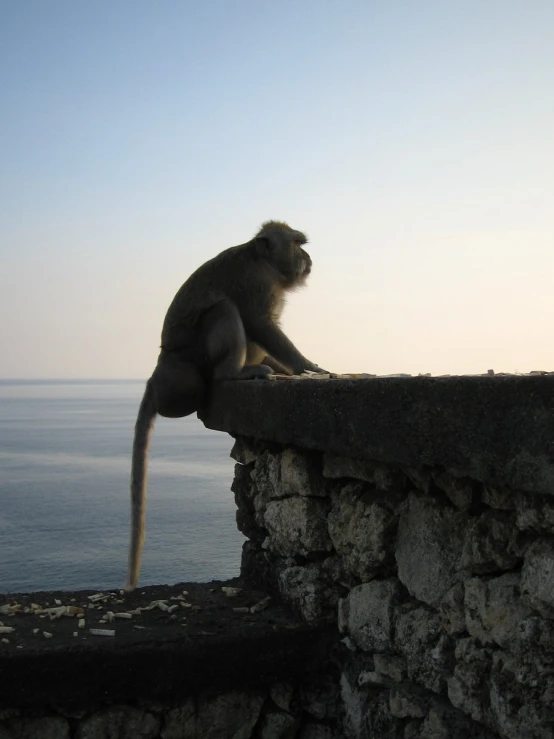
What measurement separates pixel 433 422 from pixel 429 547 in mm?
439

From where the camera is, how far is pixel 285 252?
4.51 metres

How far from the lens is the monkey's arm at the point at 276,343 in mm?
4352

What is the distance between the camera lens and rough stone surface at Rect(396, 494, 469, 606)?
8.05 ft

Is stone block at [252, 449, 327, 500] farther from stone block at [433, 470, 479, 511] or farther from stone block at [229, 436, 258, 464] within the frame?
stone block at [433, 470, 479, 511]

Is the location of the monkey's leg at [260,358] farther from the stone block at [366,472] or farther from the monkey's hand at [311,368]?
the stone block at [366,472]

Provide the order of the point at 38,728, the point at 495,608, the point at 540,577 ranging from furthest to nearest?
the point at 38,728 → the point at 495,608 → the point at 540,577

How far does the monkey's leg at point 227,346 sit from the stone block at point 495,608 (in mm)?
1867

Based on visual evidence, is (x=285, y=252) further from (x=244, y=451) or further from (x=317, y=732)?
(x=317, y=732)

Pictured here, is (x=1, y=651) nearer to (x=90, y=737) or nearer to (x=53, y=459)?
(x=90, y=737)

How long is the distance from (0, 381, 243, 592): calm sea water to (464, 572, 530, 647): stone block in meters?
4.84

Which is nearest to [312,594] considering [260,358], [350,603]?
[350,603]

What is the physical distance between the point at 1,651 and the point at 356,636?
4.15ft

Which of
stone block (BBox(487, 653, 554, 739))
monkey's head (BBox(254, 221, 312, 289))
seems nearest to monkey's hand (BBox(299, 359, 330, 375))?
monkey's head (BBox(254, 221, 312, 289))

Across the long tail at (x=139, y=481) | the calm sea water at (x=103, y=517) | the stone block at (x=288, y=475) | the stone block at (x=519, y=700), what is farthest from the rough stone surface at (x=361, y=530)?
the calm sea water at (x=103, y=517)
